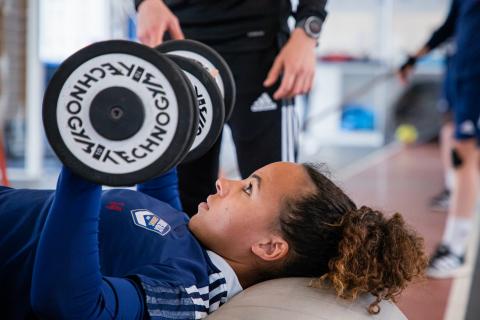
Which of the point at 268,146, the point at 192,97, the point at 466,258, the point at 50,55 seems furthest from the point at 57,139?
the point at 50,55

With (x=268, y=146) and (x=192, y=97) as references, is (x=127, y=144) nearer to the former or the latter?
(x=192, y=97)

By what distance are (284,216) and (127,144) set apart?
43cm

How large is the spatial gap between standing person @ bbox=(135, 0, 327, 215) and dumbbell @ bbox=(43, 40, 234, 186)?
77 centimetres

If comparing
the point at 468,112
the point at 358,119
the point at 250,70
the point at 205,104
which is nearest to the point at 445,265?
the point at 468,112

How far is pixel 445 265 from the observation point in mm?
2576

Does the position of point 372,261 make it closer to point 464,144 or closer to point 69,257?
point 69,257

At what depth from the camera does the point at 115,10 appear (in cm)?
464

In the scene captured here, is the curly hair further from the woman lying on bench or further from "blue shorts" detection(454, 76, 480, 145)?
"blue shorts" detection(454, 76, 480, 145)

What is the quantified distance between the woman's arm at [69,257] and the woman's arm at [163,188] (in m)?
0.52

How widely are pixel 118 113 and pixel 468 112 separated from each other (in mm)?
2269

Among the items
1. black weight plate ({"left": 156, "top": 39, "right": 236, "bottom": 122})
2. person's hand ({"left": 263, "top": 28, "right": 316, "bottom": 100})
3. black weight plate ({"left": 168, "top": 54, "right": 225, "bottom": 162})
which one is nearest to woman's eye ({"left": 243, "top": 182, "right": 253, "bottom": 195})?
black weight plate ({"left": 168, "top": 54, "right": 225, "bottom": 162})

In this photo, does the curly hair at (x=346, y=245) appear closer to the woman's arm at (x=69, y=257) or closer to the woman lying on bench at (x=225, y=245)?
the woman lying on bench at (x=225, y=245)

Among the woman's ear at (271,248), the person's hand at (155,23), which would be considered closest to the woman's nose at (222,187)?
the woman's ear at (271,248)

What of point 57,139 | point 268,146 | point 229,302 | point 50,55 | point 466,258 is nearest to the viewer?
point 57,139
